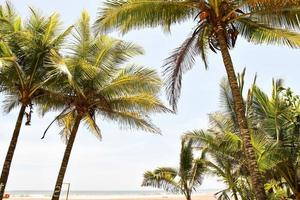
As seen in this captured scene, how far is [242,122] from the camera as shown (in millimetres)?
8891

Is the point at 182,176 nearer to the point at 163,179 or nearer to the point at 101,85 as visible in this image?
the point at 163,179

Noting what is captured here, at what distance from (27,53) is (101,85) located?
116 inches

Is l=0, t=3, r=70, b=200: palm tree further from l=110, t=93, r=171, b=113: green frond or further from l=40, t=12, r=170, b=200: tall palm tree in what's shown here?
l=110, t=93, r=171, b=113: green frond

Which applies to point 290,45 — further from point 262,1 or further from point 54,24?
point 54,24

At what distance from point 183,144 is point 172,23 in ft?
27.1

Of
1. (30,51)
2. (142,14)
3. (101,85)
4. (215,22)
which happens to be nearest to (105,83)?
(101,85)

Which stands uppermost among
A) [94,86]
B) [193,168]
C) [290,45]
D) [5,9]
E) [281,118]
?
[5,9]

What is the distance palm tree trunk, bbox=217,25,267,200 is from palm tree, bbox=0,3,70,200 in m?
6.08

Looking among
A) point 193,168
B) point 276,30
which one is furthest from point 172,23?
point 193,168

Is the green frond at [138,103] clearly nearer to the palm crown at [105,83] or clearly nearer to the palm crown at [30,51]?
the palm crown at [105,83]

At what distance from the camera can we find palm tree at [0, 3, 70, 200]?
13.3 m

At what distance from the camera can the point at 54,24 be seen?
1420 cm

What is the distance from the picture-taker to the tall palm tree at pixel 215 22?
9.59 m

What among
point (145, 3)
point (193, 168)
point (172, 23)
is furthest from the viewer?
point (193, 168)
